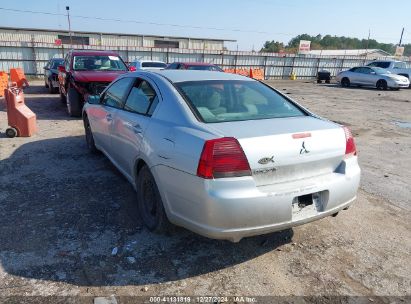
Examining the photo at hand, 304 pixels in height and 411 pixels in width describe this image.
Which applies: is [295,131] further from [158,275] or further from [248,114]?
[158,275]

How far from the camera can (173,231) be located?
3385 mm

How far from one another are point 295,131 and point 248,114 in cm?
59

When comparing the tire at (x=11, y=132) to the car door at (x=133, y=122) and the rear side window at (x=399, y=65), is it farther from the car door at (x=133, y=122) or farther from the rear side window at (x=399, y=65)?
the rear side window at (x=399, y=65)

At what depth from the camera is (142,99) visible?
3924 mm

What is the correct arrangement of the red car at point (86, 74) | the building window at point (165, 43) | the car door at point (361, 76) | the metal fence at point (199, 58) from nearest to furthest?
the red car at point (86, 74) → the metal fence at point (199, 58) → the car door at point (361, 76) → the building window at point (165, 43)

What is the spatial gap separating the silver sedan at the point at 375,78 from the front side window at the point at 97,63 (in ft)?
61.0

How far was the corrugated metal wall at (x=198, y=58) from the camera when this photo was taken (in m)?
23.0

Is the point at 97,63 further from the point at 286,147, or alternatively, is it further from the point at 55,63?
the point at 286,147

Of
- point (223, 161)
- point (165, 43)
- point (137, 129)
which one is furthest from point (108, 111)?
point (165, 43)

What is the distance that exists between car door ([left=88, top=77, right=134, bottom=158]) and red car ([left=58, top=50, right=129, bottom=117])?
3.94m

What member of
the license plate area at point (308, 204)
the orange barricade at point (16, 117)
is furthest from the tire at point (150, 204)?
the orange barricade at point (16, 117)

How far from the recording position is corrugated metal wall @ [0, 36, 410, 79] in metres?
23.0

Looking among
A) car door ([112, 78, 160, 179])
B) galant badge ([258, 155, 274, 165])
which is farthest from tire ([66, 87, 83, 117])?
galant badge ([258, 155, 274, 165])

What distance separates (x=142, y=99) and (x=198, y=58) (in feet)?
82.1
